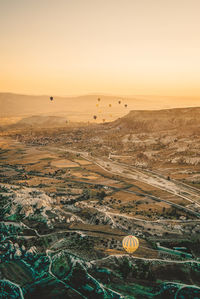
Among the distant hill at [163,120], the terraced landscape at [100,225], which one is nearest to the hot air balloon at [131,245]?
the terraced landscape at [100,225]

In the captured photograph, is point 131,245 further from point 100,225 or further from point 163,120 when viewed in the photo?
point 163,120

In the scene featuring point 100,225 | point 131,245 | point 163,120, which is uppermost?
point 163,120

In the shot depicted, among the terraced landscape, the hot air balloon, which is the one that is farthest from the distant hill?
the hot air balloon

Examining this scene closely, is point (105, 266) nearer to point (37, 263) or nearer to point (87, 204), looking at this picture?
point (37, 263)

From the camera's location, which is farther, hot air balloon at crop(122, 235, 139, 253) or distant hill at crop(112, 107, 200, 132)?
distant hill at crop(112, 107, 200, 132)

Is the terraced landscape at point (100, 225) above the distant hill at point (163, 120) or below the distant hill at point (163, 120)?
below

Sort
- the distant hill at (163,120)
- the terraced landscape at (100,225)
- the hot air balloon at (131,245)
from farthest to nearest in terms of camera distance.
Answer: the distant hill at (163,120) < the hot air balloon at (131,245) < the terraced landscape at (100,225)

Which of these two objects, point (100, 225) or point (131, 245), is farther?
point (100, 225)

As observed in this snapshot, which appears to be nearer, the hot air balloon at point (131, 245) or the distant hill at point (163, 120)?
the hot air balloon at point (131, 245)

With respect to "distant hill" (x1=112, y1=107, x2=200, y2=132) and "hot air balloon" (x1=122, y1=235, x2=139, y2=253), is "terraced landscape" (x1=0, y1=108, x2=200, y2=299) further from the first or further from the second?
"distant hill" (x1=112, y1=107, x2=200, y2=132)

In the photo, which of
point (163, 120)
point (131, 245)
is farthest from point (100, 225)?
point (163, 120)

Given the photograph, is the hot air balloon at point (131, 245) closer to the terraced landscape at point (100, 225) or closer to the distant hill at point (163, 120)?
the terraced landscape at point (100, 225)
